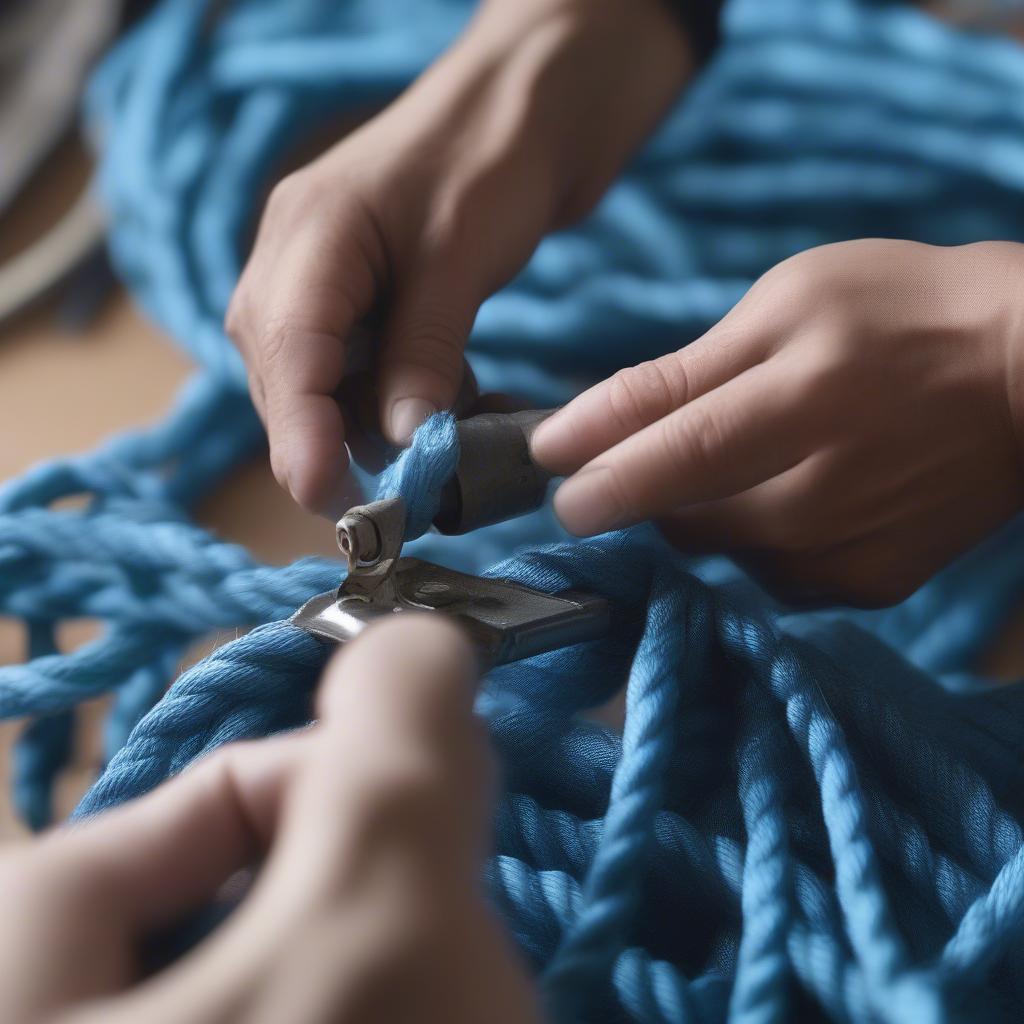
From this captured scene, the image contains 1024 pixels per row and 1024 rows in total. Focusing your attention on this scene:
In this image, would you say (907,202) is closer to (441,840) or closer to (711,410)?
(711,410)

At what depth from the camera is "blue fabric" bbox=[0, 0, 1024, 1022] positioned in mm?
331

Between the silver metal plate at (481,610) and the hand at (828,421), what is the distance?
3cm

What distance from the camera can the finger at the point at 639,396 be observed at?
40cm

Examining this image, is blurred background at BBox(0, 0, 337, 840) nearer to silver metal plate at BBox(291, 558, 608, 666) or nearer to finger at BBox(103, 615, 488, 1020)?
silver metal plate at BBox(291, 558, 608, 666)

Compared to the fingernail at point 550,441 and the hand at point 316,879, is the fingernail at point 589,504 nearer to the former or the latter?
the fingernail at point 550,441

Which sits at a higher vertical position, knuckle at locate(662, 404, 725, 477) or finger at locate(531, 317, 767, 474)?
finger at locate(531, 317, 767, 474)

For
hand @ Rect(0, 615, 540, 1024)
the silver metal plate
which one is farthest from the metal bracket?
hand @ Rect(0, 615, 540, 1024)

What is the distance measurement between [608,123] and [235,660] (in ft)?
1.19

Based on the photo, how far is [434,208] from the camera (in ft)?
1.67

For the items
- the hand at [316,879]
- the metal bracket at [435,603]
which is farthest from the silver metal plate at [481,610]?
the hand at [316,879]

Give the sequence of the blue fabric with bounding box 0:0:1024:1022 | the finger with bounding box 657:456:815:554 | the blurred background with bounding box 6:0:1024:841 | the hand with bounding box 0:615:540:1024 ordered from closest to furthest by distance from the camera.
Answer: the hand with bounding box 0:615:540:1024
the blue fabric with bounding box 0:0:1024:1022
the finger with bounding box 657:456:815:554
the blurred background with bounding box 6:0:1024:841

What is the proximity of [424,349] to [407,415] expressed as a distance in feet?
0.12

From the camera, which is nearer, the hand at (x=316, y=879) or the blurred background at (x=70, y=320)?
the hand at (x=316, y=879)

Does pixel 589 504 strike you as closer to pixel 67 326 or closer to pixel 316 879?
pixel 316 879
